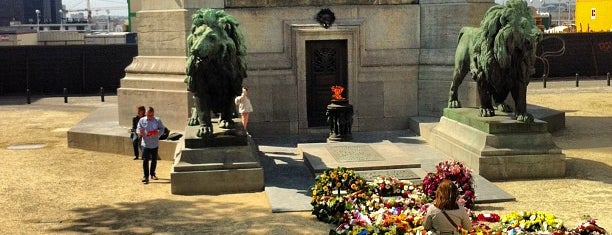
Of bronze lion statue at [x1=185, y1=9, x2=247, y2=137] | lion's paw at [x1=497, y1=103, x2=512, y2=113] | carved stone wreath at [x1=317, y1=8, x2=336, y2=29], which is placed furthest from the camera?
carved stone wreath at [x1=317, y1=8, x2=336, y2=29]

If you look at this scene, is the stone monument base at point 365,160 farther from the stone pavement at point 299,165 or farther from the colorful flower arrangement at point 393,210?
the colorful flower arrangement at point 393,210

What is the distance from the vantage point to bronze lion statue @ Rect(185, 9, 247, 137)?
1257 centimetres

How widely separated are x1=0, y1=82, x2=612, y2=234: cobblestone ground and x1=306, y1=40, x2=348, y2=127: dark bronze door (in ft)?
15.7

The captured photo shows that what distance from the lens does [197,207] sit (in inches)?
453

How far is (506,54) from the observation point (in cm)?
1323

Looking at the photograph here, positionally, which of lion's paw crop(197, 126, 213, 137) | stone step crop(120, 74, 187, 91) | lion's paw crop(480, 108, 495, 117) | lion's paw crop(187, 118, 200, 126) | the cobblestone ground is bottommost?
the cobblestone ground

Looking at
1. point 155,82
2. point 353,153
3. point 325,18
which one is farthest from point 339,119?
point 155,82

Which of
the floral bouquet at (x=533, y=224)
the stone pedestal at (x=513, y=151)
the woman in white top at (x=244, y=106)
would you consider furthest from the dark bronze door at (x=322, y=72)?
the floral bouquet at (x=533, y=224)

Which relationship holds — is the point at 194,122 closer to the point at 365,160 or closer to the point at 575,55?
the point at 365,160

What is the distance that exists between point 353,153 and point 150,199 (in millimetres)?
4580

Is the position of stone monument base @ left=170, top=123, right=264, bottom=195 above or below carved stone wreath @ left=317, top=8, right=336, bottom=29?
below

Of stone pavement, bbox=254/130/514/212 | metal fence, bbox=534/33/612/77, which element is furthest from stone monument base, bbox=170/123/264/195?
metal fence, bbox=534/33/612/77

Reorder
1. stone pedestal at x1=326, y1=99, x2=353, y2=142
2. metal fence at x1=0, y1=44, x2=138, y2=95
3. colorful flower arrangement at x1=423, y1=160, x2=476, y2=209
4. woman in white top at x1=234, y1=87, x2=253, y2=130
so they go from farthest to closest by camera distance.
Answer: metal fence at x1=0, y1=44, x2=138, y2=95 < woman in white top at x1=234, y1=87, x2=253, y2=130 < stone pedestal at x1=326, y1=99, x2=353, y2=142 < colorful flower arrangement at x1=423, y1=160, x2=476, y2=209

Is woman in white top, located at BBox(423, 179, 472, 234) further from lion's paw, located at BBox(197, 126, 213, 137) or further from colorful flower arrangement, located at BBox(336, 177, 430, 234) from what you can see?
lion's paw, located at BBox(197, 126, 213, 137)
